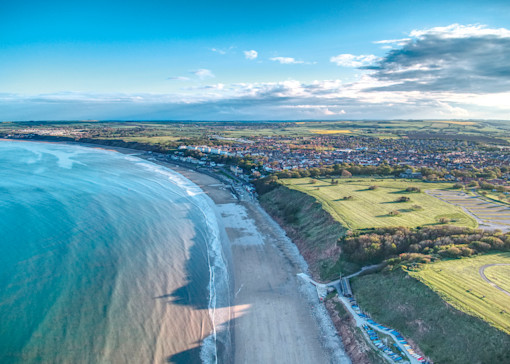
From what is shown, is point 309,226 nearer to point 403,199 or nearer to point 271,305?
point 271,305

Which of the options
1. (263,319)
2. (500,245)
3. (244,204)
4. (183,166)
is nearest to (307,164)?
(244,204)

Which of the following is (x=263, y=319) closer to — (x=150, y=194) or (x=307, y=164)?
(x=150, y=194)

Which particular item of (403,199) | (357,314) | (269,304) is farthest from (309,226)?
(357,314)

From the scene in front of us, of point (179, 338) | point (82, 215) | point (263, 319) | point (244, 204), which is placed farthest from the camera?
point (244, 204)

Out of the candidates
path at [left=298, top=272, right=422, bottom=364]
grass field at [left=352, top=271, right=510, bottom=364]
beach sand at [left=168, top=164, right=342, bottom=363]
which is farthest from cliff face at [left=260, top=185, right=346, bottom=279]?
grass field at [left=352, top=271, right=510, bottom=364]

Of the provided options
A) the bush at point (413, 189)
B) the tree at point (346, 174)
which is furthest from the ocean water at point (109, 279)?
the bush at point (413, 189)

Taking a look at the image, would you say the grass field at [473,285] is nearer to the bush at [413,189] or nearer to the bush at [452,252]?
the bush at [452,252]

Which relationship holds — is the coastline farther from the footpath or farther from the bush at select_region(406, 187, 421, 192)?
the bush at select_region(406, 187, 421, 192)
